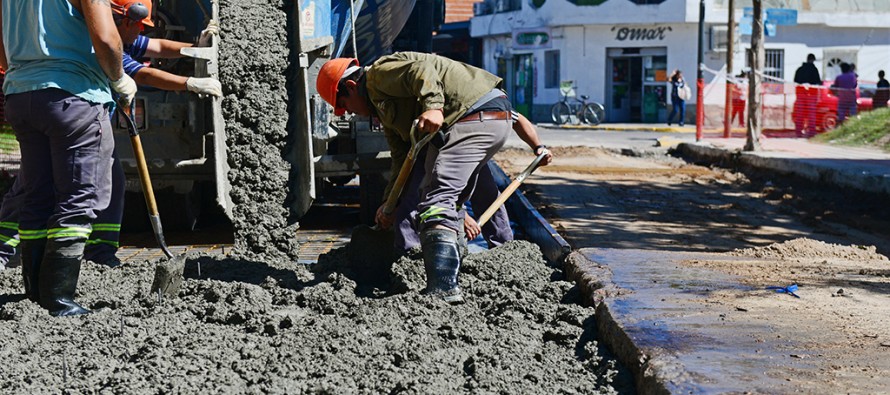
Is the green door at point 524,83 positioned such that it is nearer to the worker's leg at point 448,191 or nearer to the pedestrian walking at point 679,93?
the pedestrian walking at point 679,93

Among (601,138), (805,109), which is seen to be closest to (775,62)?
(601,138)

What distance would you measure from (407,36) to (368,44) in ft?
13.4

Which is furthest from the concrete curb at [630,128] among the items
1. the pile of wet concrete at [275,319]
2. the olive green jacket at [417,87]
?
the olive green jacket at [417,87]

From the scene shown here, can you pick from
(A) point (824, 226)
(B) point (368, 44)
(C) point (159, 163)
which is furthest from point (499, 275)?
(A) point (824, 226)

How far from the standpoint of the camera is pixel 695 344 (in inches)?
158

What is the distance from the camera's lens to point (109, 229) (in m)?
6.11

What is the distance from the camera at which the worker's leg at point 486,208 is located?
22.0ft

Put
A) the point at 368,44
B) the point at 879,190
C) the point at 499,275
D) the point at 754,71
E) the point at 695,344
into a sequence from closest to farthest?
the point at 695,344, the point at 499,275, the point at 368,44, the point at 879,190, the point at 754,71

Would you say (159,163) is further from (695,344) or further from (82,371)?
(695,344)

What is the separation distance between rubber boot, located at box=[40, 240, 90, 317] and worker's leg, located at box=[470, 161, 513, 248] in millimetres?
2436

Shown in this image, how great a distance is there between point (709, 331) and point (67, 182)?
2.89 m

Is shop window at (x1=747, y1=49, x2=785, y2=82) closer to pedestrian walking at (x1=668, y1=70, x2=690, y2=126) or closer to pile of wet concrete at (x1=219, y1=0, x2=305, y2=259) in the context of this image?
pedestrian walking at (x1=668, y1=70, x2=690, y2=126)

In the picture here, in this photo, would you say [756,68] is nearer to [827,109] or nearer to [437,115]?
[827,109]

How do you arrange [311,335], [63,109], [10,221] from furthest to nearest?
[10,221]
[63,109]
[311,335]
